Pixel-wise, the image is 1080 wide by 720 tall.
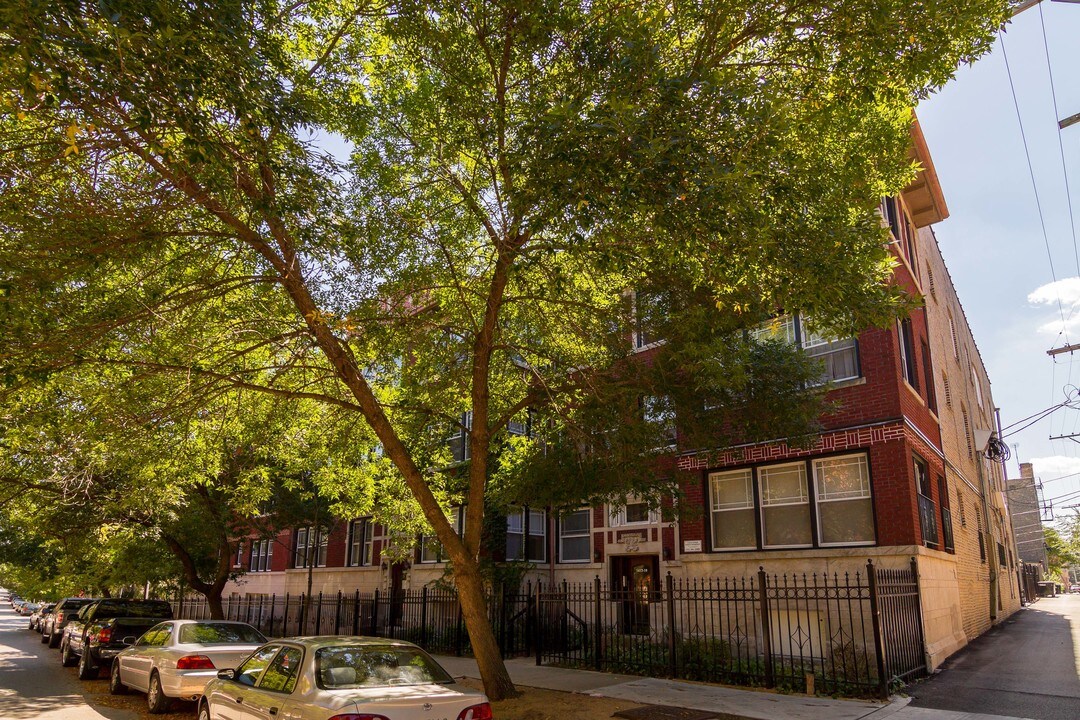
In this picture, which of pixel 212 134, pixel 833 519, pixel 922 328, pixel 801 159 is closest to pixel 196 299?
pixel 212 134

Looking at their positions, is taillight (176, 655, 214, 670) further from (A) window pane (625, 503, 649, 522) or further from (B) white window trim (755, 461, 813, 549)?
(A) window pane (625, 503, 649, 522)

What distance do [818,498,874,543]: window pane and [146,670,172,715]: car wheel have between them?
12.1 meters

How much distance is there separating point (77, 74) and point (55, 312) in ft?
12.3

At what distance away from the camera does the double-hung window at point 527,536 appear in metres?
23.5

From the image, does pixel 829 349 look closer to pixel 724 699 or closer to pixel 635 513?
pixel 635 513

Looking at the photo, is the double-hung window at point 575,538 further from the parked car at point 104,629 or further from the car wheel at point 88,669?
the car wheel at point 88,669

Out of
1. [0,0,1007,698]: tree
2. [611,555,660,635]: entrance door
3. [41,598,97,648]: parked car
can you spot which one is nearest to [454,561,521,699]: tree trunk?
[0,0,1007,698]: tree

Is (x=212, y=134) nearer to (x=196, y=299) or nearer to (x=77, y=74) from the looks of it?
(x=77, y=74)

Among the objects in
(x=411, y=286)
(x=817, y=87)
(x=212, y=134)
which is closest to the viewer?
(x=212, y=134)

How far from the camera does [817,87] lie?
29.9ft

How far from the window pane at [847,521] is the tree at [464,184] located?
3.81 metres

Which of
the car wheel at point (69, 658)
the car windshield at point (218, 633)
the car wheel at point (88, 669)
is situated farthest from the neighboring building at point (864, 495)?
the car wheel at point (69, 658)

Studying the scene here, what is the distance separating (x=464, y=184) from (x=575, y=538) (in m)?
13.0

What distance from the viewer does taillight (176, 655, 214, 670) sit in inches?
422
